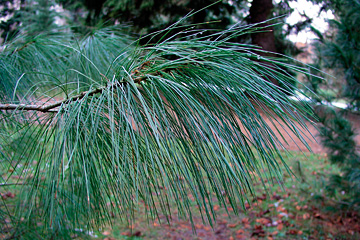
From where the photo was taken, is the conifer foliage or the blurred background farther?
the blurred background

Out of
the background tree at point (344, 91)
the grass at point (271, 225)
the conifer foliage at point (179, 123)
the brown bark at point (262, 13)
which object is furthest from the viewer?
the brown bark at point (262, 13)

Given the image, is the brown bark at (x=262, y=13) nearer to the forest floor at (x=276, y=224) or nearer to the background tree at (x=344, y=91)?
the background tree at (x=344, y=91)

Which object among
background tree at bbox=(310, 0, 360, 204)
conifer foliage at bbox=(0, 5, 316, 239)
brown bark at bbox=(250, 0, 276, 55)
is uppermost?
brown bark at bbox=(250, 0, 276, 55)

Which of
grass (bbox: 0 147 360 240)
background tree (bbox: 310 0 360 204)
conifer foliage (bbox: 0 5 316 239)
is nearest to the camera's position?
conifer foliage (bbox: 0 5 316 239)

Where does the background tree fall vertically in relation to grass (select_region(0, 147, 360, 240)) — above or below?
above

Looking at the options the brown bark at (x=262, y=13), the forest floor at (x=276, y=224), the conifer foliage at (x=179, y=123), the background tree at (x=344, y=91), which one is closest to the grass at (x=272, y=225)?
the forest floor at (x=276, y=224)

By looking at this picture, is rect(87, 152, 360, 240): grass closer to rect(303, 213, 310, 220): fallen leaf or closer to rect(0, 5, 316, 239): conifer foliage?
rect(303, 213, 310, 220): fallen leaf

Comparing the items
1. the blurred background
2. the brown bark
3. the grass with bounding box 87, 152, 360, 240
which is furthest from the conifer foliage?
the brown bark

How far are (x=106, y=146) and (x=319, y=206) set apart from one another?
4.01 m

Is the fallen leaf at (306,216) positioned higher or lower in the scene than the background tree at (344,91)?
lower

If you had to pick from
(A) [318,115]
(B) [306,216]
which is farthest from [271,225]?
(A) [318,115]

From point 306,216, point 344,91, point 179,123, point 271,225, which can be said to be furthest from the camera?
point 306,216

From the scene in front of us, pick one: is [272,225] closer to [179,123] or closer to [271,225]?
[271,225]

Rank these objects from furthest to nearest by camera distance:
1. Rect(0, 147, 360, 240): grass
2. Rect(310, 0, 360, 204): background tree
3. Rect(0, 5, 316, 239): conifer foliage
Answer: Rect(0, 147, 360, 240): grass
Rect(310, 0, 360, 204): background tree
Rect(0, 5, 316, 239): conifer foliage
